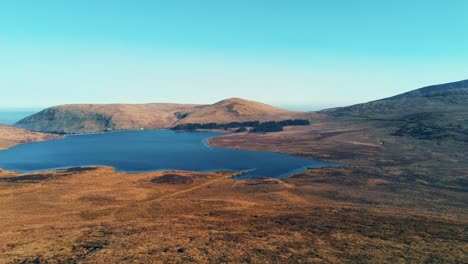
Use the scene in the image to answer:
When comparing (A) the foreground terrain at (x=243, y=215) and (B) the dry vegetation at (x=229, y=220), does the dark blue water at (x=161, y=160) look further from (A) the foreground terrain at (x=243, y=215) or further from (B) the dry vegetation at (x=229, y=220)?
(B) the dry vegetation at (x=229, y=220)

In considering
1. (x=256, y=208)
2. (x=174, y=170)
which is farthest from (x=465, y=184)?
(x=174, y=170)

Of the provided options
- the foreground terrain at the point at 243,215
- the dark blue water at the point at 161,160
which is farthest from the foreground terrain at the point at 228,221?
the dark blue water at the point at 161,160

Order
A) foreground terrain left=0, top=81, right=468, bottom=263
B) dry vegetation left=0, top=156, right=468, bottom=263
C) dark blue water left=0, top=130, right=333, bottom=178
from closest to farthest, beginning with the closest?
dry vegetation left=0, top=156, right=468, bottom=263 < foreground terrain left=0, top=81, right=468, bottom=263 < dark blue water left=0, top=130, right=333, bottom=178

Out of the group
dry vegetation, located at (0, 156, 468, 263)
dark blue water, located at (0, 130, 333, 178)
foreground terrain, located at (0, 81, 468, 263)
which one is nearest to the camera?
dry vegetation, located at (0, 156, 468, 263)

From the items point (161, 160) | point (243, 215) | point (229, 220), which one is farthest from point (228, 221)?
point (161, 160)

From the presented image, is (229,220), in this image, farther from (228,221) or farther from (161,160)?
(161,160)

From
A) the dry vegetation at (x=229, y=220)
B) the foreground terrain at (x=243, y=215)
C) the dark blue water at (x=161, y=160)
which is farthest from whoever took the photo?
the dark blue water at (x=161, y=160)

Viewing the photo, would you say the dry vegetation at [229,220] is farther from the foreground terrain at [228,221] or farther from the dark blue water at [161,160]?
the dark blue water at [161,160]

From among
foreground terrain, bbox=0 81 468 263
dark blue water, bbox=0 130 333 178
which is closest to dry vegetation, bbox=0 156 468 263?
foreground terrain, bbox=0 81 468 263

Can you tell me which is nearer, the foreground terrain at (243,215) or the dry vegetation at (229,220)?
the dry vegetation at (229,220)

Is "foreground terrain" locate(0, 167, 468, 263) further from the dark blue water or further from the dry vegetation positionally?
the dark blue water

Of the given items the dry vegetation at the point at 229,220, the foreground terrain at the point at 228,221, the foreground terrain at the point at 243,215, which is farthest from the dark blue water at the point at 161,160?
the foreground terrain at the point at 228,221

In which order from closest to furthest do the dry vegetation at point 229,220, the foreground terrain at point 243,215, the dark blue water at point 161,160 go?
the dry vegetation at point 229,220
the foreground terrain at point 243,215
the dark blue water at point 161,160
